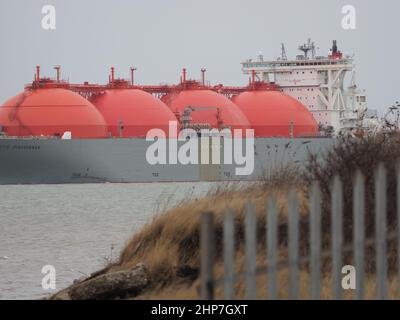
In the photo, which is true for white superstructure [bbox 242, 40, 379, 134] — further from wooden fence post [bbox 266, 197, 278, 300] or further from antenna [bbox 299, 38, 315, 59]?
wooden fence post [bbox 266, 197, 278, 300]

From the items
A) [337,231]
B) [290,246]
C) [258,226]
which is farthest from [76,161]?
[290,246]

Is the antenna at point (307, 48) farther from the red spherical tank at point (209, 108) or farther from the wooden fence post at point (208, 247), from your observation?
the wooden fence post at point (208, 247)

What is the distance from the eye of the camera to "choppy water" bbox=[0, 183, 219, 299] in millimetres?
18844

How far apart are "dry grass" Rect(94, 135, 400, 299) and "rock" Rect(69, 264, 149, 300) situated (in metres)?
0.11

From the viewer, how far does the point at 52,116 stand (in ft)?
214

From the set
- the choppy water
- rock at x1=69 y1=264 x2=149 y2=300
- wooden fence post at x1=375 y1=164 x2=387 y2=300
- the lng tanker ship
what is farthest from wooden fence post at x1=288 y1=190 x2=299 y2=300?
the lng tanker ship

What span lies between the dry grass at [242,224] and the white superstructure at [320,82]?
2582 inches

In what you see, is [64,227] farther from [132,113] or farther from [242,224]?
[132,113]

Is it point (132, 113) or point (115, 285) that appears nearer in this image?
point (115, 285)

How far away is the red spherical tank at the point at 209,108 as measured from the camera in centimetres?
6969

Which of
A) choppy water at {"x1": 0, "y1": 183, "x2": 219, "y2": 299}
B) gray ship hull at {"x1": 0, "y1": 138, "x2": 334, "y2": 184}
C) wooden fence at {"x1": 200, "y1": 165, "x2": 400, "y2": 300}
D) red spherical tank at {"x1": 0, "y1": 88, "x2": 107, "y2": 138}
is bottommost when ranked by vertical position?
choppy water at {"x1": 0, "y1": 183, "x2": 219, "y2": 299}

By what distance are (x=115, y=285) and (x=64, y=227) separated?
837 inches
